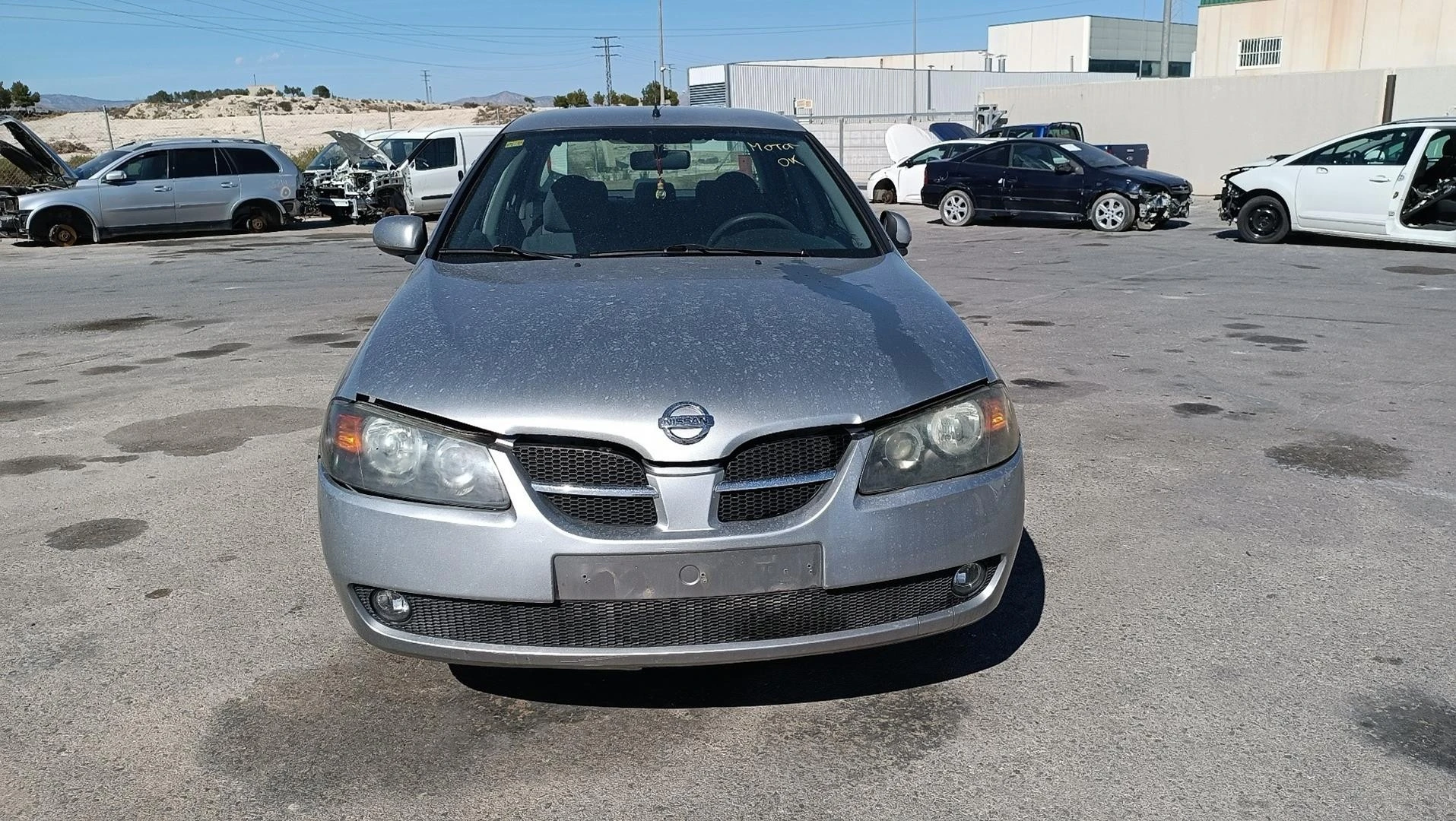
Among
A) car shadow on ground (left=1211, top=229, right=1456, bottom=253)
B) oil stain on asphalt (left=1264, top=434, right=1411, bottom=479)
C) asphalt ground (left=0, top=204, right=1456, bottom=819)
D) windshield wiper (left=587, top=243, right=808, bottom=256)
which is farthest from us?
car shadow on ground (left=1211, top=229, right=1456, bottom=253)

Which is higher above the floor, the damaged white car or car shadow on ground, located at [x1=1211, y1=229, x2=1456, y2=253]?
the damaged white car

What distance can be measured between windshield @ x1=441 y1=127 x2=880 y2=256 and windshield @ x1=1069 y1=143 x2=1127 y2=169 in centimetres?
1440

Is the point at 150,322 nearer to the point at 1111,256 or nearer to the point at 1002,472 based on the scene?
the point at 1002,472

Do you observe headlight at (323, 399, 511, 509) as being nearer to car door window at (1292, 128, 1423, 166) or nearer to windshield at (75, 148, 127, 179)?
car door window at (1292, 128, 1423, 166)

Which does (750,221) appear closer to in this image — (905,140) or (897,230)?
(897,230)

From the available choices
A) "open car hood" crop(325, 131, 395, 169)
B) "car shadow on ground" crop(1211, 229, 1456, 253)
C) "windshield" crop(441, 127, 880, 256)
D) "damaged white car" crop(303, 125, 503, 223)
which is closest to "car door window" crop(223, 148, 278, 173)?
"damaged white car" crop(303, 125, 503, 223)

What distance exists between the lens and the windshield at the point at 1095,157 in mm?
17656

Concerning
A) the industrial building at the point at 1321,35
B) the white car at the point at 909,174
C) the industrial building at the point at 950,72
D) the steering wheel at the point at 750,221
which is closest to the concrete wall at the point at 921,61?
the industrial building at the point at 950,72

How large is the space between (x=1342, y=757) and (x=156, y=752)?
115 inches

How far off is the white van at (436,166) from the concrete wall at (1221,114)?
1495cm

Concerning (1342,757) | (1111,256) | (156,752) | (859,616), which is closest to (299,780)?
(156,752)

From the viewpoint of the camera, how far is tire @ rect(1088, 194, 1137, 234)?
17250 millimetres

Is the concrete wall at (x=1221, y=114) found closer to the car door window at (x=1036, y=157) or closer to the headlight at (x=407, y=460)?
the car door window at (x=1036, y=157)

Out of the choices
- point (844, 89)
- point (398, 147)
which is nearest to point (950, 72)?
point (844, 89)
